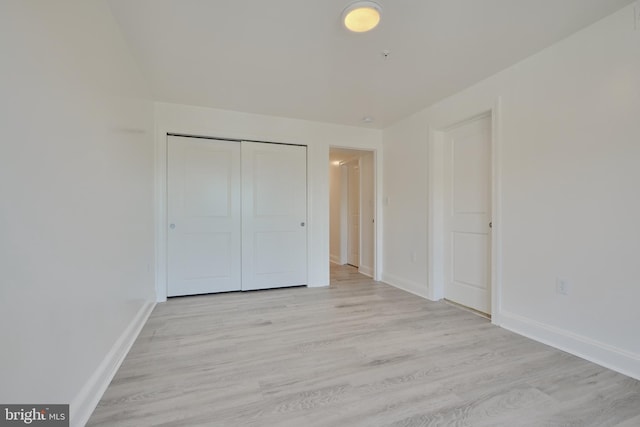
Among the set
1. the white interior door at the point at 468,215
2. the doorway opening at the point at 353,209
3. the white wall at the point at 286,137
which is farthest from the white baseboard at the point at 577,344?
A: the white wall at the point at 286,137

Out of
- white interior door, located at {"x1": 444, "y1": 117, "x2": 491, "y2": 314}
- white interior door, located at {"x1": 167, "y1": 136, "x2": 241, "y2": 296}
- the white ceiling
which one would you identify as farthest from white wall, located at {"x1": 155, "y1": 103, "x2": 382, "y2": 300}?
white interior door, located at {"x1": 444, "y1": 117, "x2": 491, "y2": 314}

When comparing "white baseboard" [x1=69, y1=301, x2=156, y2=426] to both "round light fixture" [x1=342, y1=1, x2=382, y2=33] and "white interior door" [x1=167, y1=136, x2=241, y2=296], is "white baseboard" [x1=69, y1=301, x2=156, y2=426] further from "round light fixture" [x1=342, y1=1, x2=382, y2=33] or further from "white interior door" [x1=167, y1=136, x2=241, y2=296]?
"round light fixture" [x1=342, y1=1, x2=382, y2=33]

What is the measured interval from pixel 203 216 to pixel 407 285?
273 centimetres

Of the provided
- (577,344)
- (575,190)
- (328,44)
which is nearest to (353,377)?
(577,344)

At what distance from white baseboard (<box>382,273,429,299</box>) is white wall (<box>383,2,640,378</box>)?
0.98 m

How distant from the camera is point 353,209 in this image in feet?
18.2

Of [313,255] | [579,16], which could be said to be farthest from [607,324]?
[313,255]

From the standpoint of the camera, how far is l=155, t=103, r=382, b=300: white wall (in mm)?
3236

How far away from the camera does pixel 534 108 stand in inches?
89.0

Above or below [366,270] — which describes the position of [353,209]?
above

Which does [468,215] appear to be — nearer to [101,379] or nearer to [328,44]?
[328,44]

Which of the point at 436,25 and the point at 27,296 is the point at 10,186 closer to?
the point at 27,296

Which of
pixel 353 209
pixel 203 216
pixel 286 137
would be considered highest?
pixel 286 137

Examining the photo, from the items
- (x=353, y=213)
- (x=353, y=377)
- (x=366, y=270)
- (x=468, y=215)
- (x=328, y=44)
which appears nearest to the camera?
(x=353, y=377)
